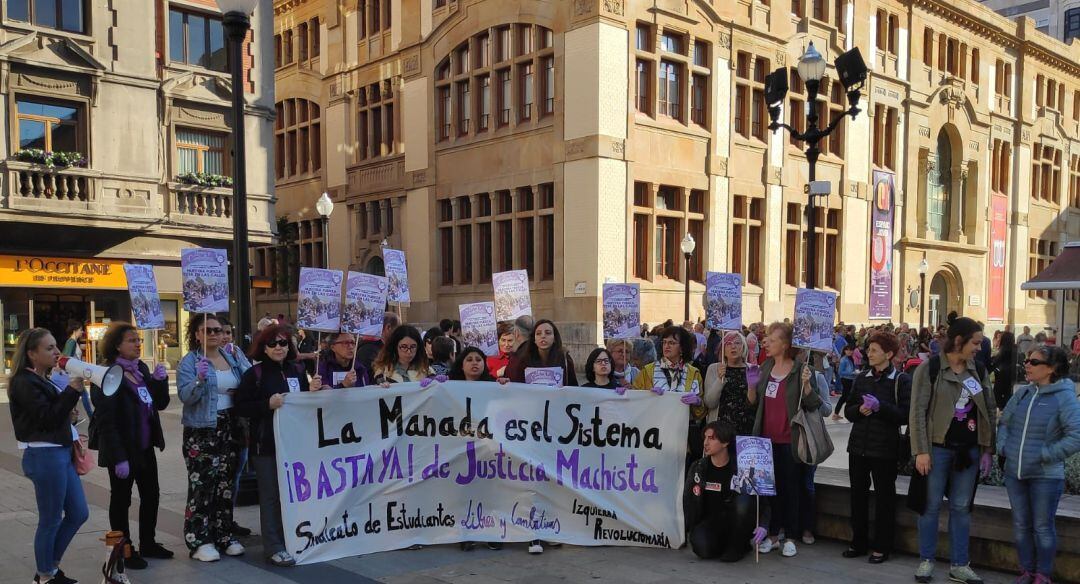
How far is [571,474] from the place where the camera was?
295 inches

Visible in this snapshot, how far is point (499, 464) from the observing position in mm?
7523

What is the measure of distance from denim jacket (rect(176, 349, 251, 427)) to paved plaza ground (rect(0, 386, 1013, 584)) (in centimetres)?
117

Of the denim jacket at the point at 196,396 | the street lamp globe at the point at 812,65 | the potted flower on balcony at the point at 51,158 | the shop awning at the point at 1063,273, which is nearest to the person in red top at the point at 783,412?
the denim jacket at the point at 196,396

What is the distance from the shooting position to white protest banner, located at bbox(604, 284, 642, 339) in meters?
8.33

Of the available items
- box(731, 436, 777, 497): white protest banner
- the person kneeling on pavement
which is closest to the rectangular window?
the person kneeling on pavement

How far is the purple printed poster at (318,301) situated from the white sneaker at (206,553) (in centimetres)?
196

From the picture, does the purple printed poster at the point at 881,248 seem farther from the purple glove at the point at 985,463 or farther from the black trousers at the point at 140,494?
the black trousers at the point at 140,494

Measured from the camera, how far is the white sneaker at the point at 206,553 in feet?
22.5

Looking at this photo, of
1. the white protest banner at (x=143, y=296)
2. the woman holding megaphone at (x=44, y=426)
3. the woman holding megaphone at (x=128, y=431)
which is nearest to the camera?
the woman holding megaphone at (x=44, y=426)

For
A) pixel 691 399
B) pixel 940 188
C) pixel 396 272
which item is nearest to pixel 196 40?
pixel 396 272

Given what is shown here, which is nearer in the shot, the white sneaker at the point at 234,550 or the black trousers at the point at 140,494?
the black trousers at the point at 140,494

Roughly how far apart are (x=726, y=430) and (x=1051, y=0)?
7551 cm

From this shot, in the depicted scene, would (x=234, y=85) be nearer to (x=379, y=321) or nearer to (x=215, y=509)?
(x=379, y=321)

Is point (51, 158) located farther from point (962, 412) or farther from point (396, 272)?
point (962, 412)
